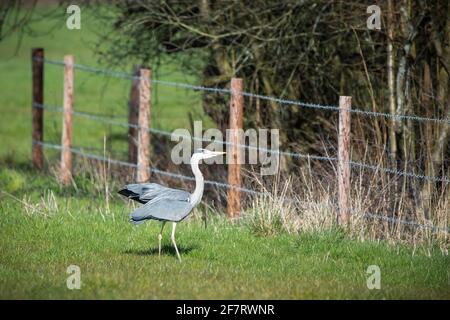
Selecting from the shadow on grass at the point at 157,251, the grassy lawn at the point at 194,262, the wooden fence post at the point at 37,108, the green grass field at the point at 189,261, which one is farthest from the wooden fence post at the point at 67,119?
the shadow on grass at the point at 157,251

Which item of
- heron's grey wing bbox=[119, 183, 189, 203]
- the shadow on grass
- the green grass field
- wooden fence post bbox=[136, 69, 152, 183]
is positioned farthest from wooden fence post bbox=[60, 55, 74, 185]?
heron's grey wing bbox=[119, 183, 189, 203]

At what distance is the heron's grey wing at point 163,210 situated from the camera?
7.87m

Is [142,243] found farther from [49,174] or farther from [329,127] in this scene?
[49,174]

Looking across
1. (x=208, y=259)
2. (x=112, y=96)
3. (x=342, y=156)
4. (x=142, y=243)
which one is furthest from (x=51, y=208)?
(x=112, y=96)

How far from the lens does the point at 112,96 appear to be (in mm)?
28391

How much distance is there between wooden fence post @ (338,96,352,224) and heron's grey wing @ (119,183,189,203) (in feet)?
6.27

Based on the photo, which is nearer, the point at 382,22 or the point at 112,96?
the point at 382,22

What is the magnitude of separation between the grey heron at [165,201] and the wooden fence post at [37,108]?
7.20m

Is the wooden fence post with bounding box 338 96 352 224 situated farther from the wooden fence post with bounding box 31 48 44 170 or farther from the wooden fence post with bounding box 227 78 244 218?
the wooden fence post with bounding box 31 48 44 170

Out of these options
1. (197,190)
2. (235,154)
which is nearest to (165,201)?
(197,190)

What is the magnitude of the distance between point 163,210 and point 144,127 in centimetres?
431

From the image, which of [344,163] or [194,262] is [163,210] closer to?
[194,262]

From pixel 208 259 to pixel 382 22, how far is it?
449 centimetres
